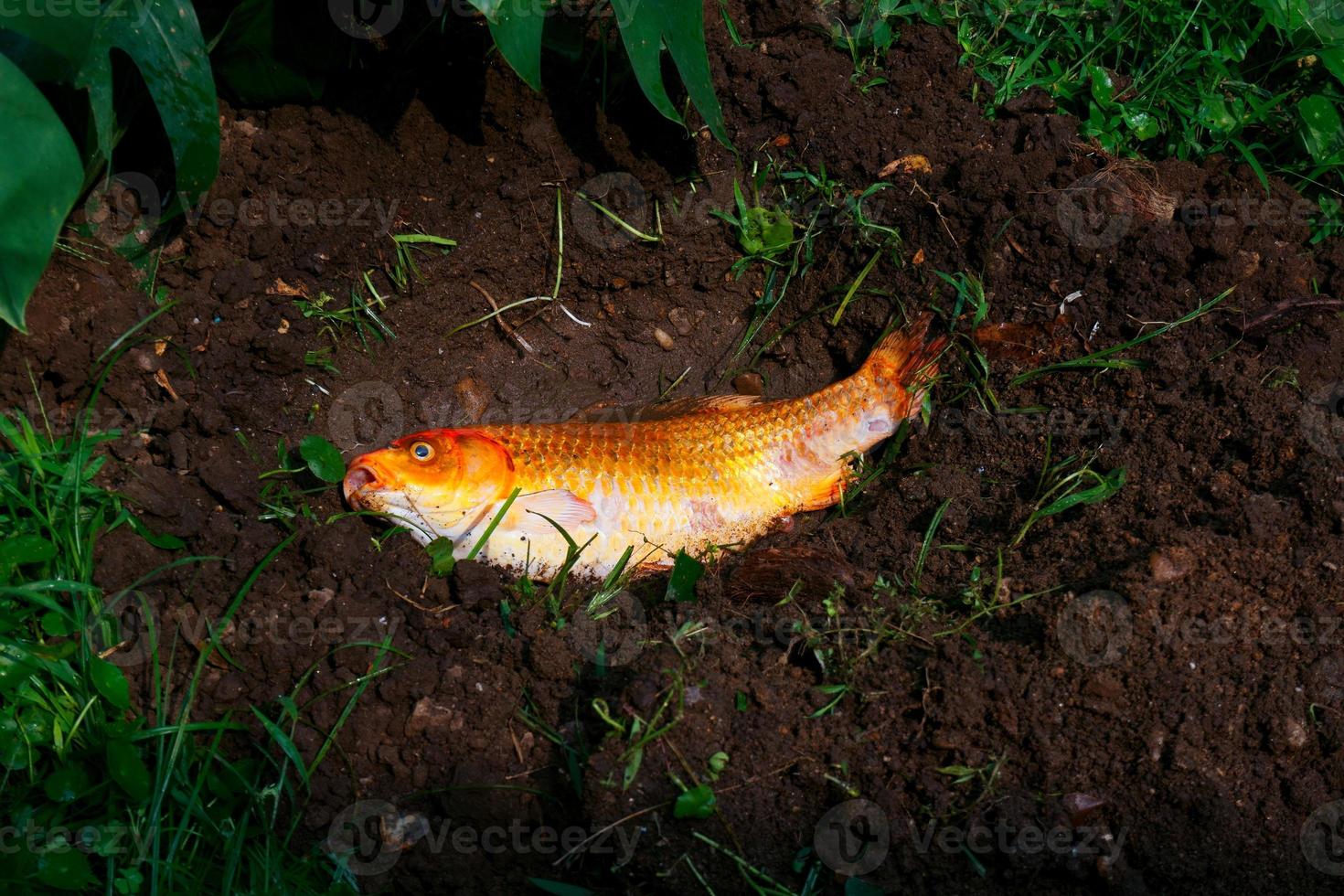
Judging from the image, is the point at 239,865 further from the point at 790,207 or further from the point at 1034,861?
the point at 790,207

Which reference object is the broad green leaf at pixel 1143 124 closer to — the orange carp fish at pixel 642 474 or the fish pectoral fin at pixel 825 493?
the orange carp fish at pixel 642 474

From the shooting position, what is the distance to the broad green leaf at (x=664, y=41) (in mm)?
2666

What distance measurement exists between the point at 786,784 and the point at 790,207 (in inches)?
78.4

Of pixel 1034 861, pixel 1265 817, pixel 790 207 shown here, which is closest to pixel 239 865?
pixel 1034 861

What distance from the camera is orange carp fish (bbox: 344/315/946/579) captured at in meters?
2.91

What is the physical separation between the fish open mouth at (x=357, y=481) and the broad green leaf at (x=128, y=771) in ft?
2.90

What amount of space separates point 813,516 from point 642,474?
616mm

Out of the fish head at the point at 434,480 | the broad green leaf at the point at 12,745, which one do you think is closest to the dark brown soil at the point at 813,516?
the fish head at the point at 434,480

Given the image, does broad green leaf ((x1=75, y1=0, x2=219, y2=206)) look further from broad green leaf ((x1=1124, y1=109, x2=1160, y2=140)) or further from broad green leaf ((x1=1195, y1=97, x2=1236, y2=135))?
broad green leaf ((x1=1195, y1=97, x2=1236, y2=135))

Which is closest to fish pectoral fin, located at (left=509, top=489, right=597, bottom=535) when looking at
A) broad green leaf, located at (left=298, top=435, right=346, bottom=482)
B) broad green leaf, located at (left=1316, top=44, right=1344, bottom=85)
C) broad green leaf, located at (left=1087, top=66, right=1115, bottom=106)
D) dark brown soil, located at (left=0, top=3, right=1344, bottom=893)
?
dark brown soil, located at (left=0, top=3, right=1344, bottom=893)

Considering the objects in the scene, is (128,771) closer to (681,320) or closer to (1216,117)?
(681,320)

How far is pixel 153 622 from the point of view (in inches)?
95.5

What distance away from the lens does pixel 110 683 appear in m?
2.35

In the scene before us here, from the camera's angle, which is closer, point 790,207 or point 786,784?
point 786,784
